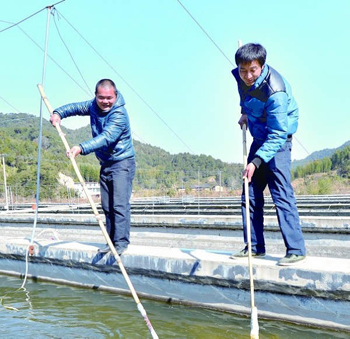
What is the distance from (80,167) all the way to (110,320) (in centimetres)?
5979

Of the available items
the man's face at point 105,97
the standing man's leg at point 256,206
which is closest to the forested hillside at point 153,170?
the man's face at point 105,97

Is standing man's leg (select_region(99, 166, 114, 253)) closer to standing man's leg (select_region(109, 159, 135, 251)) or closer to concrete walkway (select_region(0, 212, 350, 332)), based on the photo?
standing man's leg (select_region(109, 159, 135, 251))

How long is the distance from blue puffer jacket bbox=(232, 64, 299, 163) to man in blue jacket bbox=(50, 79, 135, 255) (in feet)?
4.31

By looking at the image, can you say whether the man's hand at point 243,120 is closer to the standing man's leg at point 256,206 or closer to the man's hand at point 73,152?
the standing man's leg at point 256,206

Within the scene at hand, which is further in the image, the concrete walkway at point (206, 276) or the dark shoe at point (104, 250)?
the dark shoe at point (104, 250)

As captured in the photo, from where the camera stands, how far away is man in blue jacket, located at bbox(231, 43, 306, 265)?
11.7 ft

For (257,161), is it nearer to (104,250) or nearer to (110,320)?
(110,320)

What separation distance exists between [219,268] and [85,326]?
1203 millimetres

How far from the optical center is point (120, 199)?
15.5ft

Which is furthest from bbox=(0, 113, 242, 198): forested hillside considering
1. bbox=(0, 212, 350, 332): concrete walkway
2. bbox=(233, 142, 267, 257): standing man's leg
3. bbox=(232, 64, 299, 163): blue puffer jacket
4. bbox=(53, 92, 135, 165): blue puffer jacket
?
bbox=(232, 64, 299, 163): blue puffer jacket

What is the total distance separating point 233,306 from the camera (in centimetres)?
394

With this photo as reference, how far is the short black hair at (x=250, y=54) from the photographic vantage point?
356cm

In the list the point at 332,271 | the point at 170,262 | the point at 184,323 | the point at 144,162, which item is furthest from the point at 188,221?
the point at 144,162

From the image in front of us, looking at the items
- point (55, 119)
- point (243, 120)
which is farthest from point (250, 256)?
point (55, 119)
